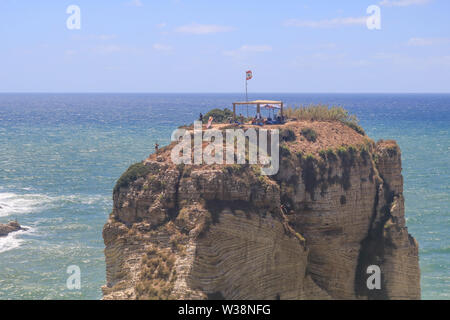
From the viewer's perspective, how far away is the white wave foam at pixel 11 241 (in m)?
58.5

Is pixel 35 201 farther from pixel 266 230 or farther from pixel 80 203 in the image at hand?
pixel 266 230

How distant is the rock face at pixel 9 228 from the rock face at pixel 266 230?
33.1 metres

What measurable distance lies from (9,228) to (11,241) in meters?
2.74

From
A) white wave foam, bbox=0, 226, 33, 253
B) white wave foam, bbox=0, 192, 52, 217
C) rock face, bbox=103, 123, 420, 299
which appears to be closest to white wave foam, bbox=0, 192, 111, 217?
white wave foam, bbox=0, 192, 52, 217

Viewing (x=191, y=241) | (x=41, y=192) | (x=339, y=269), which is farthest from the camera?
(x=41, y=192)

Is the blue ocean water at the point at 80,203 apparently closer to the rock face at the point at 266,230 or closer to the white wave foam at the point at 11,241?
the white wave foam at the point at 11,241

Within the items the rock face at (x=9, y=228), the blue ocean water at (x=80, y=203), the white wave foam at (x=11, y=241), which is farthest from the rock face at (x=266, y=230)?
the rock face at (x=9, y=228)

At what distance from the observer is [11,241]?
60.0m

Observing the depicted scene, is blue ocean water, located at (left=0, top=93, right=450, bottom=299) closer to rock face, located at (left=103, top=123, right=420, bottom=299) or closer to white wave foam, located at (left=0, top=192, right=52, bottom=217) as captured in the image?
white wave foam, located at (left=0, top=192, right=52, bottom=217)

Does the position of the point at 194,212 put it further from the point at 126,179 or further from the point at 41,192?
the point at 41,192

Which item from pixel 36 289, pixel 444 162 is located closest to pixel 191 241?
pixel 36 289

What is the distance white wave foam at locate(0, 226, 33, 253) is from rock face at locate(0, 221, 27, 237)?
1.66 ft
